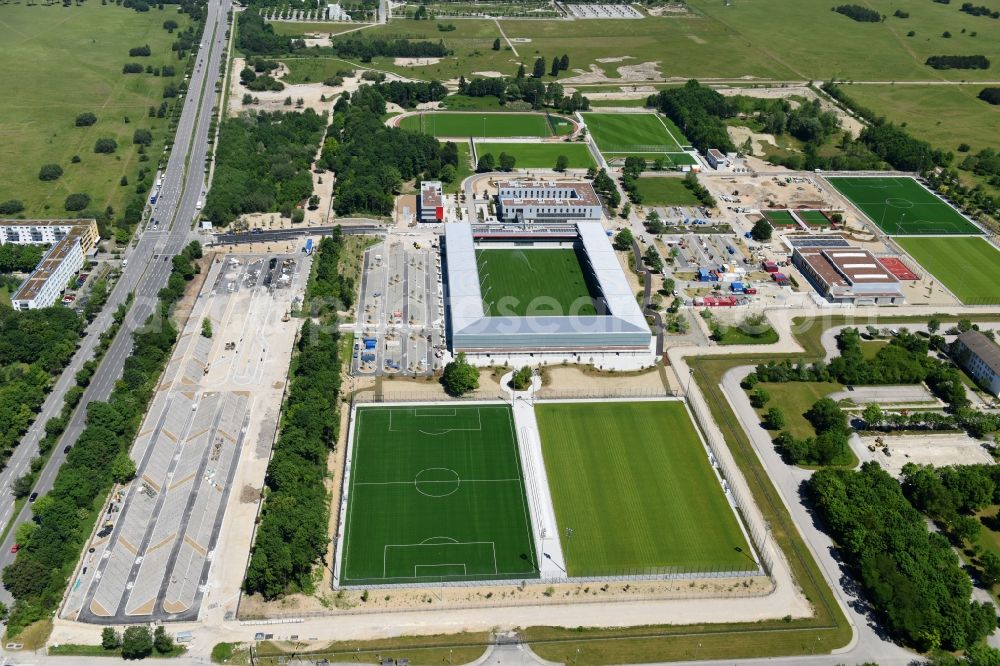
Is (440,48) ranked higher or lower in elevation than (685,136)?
higher

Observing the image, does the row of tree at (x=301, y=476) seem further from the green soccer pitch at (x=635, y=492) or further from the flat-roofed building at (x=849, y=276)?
the flat-roofed building at (x=849, y=276)

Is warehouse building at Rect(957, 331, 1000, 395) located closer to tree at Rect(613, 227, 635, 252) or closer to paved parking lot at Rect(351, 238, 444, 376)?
tree at Rect(613, 227, 635, 252)

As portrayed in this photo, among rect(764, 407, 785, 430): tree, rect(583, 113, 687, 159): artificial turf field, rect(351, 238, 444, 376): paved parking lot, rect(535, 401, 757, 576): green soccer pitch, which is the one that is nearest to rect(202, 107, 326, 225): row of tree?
rect(351, 238, 444, 376): paved parking lot

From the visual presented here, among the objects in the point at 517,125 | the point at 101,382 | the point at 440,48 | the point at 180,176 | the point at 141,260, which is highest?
the point at 440,48

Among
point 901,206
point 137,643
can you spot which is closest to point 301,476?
point 137,643

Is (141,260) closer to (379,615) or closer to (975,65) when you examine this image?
(379,615)

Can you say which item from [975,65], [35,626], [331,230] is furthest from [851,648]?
[975,65]

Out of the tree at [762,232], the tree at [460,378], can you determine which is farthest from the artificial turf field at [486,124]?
the tree at [460,378]
